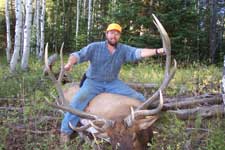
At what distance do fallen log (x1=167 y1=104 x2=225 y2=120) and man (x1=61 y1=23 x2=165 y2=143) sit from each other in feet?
1.87

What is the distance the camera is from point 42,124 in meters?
7.03

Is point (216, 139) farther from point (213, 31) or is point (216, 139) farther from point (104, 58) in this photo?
point (213, 31)

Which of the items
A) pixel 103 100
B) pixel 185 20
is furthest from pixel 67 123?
pixel 185 20

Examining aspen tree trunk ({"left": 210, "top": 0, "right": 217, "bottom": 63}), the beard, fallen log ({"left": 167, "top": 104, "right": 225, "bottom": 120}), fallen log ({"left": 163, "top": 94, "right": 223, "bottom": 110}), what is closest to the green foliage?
fallen log ({"left": 167, "top": 104, "right": 225, "bottom": 120})

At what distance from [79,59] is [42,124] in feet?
3.92

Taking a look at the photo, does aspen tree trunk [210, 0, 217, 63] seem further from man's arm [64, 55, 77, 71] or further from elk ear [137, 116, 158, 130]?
elk ear [137, 116, 158, 130]

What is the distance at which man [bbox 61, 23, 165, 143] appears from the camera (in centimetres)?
665

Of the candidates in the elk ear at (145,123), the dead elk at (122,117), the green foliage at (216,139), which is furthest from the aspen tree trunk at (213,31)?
the elk ear at (145,123)

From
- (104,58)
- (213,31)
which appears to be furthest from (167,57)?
(213,31)

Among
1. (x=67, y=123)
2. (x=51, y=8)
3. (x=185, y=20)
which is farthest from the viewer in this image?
(x=51, y=8)

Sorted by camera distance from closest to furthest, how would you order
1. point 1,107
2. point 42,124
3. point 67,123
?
point 67,123 < point 42,124 < point 1,107

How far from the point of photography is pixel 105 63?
6758mm

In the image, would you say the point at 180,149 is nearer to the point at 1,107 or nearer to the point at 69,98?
the point at 69,98

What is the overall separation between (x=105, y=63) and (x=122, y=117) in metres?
0.99
